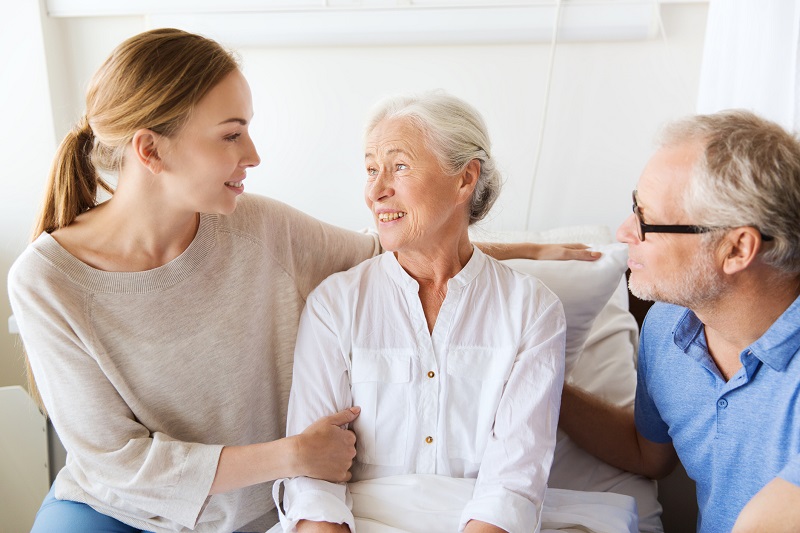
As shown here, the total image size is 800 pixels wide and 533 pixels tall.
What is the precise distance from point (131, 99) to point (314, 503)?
0.84 m

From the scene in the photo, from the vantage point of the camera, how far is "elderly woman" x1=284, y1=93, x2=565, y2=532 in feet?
5.15

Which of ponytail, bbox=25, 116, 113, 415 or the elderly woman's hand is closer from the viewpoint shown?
ponytail, bbox=25, 116, 113, 415

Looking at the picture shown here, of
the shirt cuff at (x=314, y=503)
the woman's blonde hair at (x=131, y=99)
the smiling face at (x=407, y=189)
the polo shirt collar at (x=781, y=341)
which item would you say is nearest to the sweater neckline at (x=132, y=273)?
the woman's blonde hair at (x=131, y=99)

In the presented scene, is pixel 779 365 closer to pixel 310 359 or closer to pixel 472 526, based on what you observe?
pixel 472 526

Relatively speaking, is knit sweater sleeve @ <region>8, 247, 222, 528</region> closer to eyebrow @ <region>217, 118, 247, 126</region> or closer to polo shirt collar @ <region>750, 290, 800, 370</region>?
eyebrow @ <region>217, 118, 247, 126</region>

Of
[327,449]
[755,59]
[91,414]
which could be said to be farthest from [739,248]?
[91,414]

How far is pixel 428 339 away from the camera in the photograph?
1.61m

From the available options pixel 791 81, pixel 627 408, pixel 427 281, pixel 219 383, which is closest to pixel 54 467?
pixel 219 383

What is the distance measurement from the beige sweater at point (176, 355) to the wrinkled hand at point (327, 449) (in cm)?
18

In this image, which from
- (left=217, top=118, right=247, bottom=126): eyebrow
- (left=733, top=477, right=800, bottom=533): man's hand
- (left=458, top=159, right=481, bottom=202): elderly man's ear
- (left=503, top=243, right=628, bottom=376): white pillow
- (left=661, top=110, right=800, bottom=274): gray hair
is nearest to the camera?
(left=733, top=477, right=800, bottom=533): man's hand

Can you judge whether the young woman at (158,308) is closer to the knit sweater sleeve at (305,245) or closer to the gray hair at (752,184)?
the knit sweater sleeve at (305,245)

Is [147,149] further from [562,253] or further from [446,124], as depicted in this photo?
[562,253]

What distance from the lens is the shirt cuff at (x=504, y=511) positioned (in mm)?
1423

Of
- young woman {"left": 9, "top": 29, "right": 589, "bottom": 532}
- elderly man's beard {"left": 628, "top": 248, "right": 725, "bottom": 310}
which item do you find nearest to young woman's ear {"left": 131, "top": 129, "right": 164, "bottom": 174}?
young woman {"left": 9, "top": 29, "right": 589, "bottom": 532}
